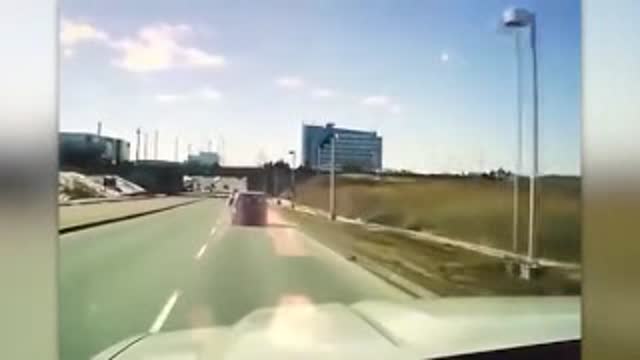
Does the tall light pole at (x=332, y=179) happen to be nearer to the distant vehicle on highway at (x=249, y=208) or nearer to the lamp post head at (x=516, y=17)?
the distant vehicle on highway at (x=249, y=208)

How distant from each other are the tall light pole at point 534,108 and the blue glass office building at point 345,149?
1.10 ft

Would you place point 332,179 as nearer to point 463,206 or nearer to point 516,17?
point 463,206

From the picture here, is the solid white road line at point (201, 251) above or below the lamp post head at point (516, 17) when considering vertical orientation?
below

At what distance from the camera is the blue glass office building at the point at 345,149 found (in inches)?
69.1

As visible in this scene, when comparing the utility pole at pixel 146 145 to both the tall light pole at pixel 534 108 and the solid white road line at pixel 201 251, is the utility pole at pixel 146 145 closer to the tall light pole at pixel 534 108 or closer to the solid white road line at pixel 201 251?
the solid white road line at pixel 201 251

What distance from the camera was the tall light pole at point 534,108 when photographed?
1.75m

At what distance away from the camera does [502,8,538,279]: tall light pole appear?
1.75 meters

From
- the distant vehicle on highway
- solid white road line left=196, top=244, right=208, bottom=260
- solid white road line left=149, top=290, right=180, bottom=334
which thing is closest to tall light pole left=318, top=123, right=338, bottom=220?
the distant vehicle on highway

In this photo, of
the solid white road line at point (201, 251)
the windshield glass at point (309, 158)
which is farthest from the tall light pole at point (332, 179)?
the solid white road line at point (201, 251)

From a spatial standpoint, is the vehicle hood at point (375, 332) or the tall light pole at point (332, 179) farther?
the tall light pole at point (332, 179)

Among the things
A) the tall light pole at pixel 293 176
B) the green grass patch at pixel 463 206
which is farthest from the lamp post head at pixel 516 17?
the tall light pole at pixel 293 176

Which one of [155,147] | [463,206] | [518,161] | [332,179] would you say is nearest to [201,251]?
[155,147]

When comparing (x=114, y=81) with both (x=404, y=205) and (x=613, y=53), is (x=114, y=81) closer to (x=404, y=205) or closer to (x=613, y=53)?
(x=404, y=205)

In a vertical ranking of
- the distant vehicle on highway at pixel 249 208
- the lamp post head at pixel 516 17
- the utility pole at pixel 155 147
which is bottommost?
the distant vehicle on highway at pixel 249 208
